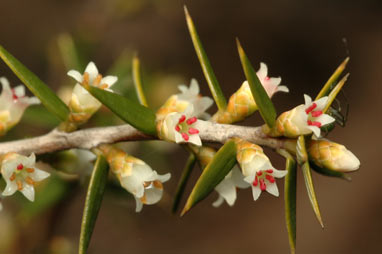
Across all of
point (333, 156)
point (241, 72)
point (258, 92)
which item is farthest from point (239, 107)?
point (241, 72)

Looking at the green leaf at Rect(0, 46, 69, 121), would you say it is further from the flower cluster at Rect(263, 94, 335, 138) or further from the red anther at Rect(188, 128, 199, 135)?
the flower cluster at Rect(263, 94, 335, 138)

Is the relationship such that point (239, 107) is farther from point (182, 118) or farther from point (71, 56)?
point (71, 56)

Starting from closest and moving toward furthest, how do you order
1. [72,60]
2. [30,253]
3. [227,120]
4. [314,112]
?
[314,112]
[227,120]
[72,60]
[30,253]

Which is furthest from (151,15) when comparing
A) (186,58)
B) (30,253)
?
(30,253)

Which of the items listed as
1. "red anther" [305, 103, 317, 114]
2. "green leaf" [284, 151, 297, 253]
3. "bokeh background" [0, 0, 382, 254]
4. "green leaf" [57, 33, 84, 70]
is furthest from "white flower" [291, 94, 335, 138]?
"bokeh background" [0, 0, 382, 254]

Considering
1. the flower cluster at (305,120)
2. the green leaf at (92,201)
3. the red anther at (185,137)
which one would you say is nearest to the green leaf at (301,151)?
the flower cluster at (305,120)

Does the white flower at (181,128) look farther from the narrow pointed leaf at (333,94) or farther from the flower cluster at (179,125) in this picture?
the narrow pointed leaf at (333,94)

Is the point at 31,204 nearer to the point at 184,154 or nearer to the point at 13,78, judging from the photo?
the point at 13,78
